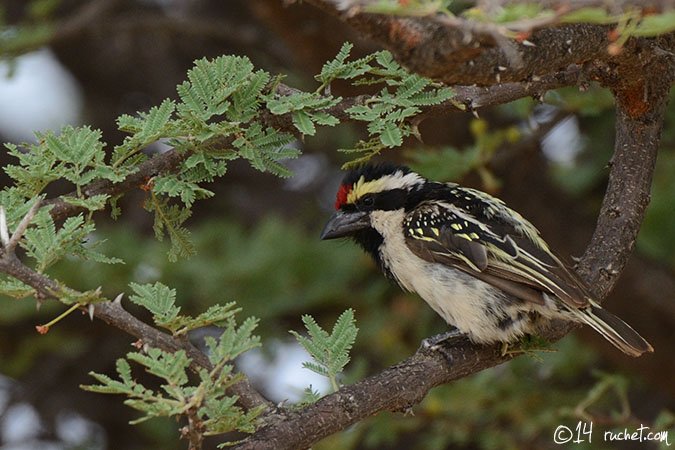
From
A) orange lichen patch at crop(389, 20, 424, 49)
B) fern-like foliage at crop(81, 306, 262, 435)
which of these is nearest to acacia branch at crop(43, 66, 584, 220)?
fern-like foliage at crop(81, 306, 262, 435)

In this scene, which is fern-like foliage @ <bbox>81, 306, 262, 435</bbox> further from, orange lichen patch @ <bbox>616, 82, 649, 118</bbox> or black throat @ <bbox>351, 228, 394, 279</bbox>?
black throat @ <bbox>351, 228, 394, 279</bbox>

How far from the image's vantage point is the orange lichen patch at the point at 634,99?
318 centimetres

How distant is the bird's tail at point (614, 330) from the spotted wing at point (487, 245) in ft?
0.30

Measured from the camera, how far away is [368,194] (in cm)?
407

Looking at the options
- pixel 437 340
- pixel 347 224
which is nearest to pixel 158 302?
pixel 437 340

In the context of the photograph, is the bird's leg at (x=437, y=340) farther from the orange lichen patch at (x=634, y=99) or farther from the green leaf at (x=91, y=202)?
the green leaf at (x=91, y=202)

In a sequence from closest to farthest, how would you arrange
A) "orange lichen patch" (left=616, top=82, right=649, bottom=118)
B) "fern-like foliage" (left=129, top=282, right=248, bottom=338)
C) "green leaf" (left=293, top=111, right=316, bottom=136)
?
"fern-like foliage" (left=129, top=282, right=248, bottom=338)
"green leaf" (left=293, top=111, right=316, bottom=136)
"orange lichen patch" (left=616, top=82, right=649, bottom=118)

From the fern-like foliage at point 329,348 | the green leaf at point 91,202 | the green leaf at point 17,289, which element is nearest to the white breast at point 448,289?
the fern-like foliage at point 329,348

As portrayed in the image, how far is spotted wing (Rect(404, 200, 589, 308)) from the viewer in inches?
141

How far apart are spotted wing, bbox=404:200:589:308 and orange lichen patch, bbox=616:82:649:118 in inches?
21.9

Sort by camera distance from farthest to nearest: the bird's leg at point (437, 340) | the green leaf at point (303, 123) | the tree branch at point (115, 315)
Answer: the bird's leg at point (437, 340)
the green leaf at point (303, 123)
the tree branch at point (115, 315)

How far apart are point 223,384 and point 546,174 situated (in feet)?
12.8

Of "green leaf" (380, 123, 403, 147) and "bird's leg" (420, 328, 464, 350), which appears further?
"bird's leg" (420, 328, 464, 350)

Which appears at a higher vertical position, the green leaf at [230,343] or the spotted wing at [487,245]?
the green leaf at [230,343]
